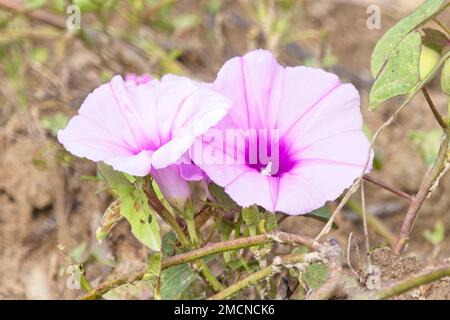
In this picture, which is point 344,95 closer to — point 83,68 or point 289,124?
point 289,124

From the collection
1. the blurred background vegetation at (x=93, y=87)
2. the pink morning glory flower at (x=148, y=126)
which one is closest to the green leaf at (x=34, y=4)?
the blurred background vegetation at (x=93, y=87)

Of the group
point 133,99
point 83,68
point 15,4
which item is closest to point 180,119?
point 133,99

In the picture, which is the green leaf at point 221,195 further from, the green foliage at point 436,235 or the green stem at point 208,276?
the green foliage at point 436,235

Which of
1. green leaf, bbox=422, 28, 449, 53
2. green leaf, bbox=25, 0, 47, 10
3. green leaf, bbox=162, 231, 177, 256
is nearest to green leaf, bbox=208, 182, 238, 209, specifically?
green leaf, bbox=162, 231, 177, 256

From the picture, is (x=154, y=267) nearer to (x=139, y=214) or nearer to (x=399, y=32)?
(x=139, y=214)

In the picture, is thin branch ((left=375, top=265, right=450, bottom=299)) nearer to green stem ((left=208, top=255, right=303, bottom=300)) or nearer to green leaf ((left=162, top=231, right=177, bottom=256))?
green stem ((left=208, top=255, right=303, bottom=300))

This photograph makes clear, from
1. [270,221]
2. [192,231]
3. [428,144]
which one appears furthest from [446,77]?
[428,144]
